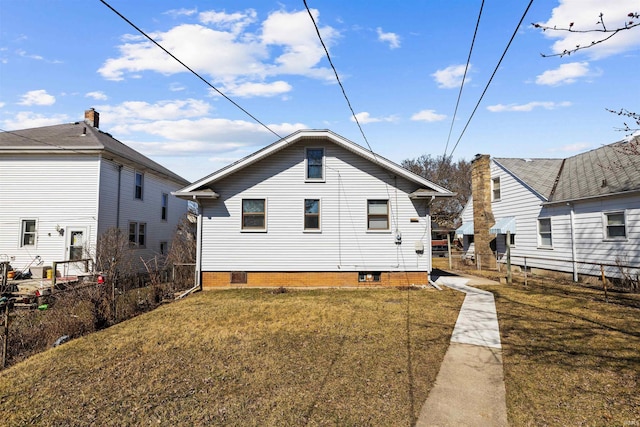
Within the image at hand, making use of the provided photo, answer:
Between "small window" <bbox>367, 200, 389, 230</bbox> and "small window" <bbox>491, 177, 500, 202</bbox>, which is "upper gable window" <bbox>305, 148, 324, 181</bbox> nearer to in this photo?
"small window" <bbox>367, 200, 389, 230</bbox>

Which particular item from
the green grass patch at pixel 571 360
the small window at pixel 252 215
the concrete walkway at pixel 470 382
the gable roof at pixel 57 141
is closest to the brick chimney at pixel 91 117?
the gable roof at pixel 57 141

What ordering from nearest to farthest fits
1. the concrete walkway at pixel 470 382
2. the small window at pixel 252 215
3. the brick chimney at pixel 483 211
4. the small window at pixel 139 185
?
the concrete walkway at pixel 470 382 < the small window at pixel 252 215 < the small window at pixel 139 185 < the brick chimney at pixel 483 211

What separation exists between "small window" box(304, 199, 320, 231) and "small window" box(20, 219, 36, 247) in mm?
12206

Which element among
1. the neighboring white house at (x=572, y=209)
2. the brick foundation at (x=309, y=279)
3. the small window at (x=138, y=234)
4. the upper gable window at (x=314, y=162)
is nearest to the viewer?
the neighboring white house at (x=572, y=209)

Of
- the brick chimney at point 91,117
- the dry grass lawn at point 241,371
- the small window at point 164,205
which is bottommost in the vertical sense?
the dry grass lawn at point 241,371

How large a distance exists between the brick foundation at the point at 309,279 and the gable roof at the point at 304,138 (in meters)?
3.14

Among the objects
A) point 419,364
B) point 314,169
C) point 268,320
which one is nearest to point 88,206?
point 314,169

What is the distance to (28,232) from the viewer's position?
606 inches

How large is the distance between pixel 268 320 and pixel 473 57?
790 centimetres

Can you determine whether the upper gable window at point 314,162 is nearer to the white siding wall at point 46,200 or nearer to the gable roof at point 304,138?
the gable roof at point 304,138

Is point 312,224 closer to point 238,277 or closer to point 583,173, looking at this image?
point 238,277

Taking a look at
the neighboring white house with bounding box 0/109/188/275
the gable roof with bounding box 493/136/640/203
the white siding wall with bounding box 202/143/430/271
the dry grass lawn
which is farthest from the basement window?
the gable roof with bounding box 493/136/640/203

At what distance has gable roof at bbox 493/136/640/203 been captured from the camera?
13.0 metres

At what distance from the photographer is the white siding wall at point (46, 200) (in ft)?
50.0
